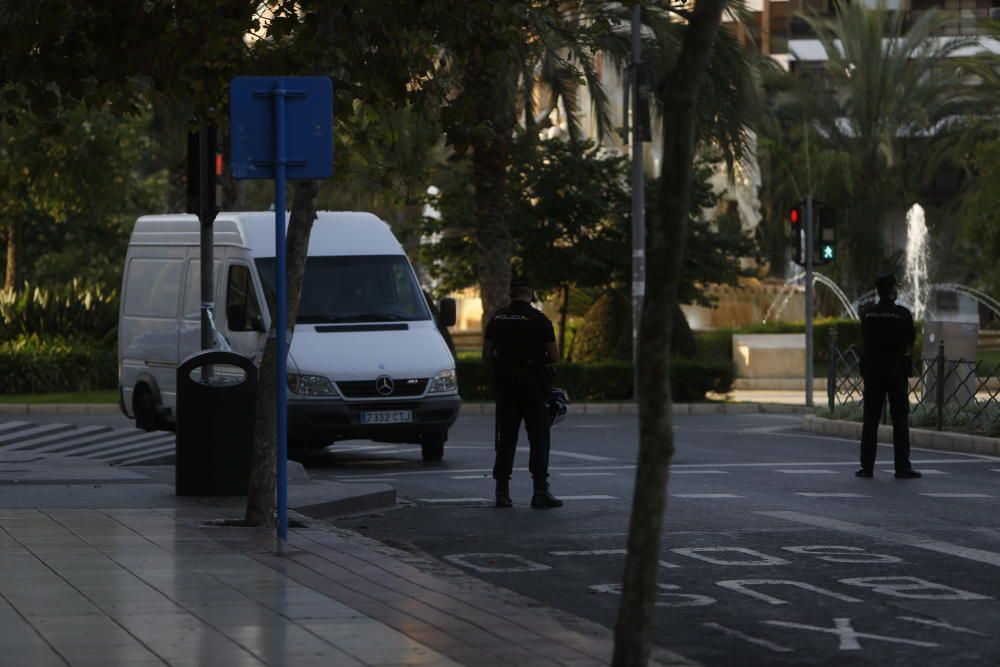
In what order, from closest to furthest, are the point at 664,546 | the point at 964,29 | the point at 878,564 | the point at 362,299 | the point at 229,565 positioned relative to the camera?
the point at 229,565 < the point at 878,564 < the point at 664,546 < the point at 362,299 < the point at 964,29

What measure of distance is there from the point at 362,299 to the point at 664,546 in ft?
27.0

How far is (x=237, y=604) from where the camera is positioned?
8430 millimetres

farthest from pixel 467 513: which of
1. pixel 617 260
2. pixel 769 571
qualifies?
pixel 617 260

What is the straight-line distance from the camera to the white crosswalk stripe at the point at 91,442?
1780 centimetres

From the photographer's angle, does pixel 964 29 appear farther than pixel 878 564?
Yes

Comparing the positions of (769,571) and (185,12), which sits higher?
(185,12)

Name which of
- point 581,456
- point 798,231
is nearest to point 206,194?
point 581,456

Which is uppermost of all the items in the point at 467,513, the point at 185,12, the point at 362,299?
the point at 185,12

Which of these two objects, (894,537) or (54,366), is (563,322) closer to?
(54,366)

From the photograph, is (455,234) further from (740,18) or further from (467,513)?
(467,513)

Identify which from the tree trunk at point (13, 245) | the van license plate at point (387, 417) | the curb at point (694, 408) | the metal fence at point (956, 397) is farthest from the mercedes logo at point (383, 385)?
the tree trunk at point (13, 245)

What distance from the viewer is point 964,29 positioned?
3100 inches

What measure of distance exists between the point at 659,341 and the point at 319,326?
12575mm

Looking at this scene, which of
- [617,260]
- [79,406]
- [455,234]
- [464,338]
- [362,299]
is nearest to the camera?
[362,299]
